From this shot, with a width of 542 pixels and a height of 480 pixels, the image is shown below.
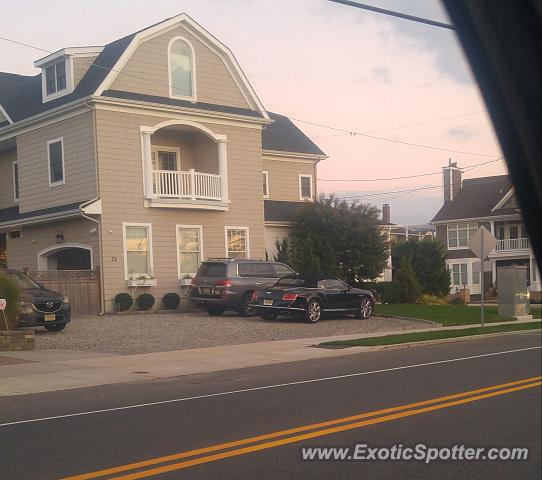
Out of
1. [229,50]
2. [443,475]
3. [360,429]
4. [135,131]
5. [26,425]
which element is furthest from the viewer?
[229,50]

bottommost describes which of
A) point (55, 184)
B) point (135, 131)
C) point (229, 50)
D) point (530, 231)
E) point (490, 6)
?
point (530, 231)

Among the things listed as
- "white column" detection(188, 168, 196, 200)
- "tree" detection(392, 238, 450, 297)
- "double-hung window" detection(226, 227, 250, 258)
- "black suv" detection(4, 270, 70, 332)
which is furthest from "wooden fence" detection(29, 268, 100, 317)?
"tree" detection(392, 238, 450, 297)

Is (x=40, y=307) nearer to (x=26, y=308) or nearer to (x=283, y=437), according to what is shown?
(x=26, y=308)

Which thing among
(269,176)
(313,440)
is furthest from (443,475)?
(269,176)

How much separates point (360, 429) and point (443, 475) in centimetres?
194

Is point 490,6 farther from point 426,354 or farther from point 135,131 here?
point 135,131

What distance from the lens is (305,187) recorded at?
3909 centimetres

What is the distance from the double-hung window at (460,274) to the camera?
56.7 m

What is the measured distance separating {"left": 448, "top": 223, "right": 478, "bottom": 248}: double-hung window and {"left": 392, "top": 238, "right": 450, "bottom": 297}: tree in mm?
17007

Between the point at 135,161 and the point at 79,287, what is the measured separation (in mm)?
5166

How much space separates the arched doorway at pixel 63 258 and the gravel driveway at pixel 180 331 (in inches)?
183

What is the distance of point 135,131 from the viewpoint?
2844 cm

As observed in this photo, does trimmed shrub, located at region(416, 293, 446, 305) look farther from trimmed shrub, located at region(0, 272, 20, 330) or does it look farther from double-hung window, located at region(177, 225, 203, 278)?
trimmed shrub, located at region(0, 272, 20, 330)

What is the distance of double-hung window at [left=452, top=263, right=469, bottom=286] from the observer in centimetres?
5669
